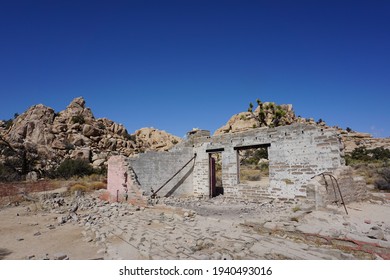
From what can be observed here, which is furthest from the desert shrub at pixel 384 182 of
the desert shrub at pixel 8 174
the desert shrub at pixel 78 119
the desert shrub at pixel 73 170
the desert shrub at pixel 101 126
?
the desert shrub at pixel 78 119

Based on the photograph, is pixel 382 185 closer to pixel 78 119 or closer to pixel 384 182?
pixel 384 182

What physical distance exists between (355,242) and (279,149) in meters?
6.74

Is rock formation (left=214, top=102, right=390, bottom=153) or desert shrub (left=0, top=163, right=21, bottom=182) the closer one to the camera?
desert shrub (left=0, top=163, right=21, bottom=182)

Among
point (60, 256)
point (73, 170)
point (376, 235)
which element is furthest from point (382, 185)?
point (73, 170)

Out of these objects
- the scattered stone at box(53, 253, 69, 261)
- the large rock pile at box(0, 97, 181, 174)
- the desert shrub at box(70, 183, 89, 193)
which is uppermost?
the large rock pile at box(0, 97, 181, 174)

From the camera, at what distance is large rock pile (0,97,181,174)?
27.3 meters

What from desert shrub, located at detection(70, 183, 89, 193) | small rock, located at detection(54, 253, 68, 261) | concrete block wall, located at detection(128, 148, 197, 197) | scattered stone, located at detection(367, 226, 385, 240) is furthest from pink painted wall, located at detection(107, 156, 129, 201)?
scattered stone, located at detection(367, 226, 385, 240)

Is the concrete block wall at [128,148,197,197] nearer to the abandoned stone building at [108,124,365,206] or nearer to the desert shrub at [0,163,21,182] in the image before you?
the abandoned stone building at [108,124,365,206]

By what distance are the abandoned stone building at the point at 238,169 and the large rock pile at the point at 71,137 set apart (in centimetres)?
1388

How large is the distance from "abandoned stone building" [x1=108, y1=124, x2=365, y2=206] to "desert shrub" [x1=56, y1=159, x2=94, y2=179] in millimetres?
9803

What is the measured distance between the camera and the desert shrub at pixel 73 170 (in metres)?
21.3

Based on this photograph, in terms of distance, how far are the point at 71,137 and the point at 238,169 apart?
2480cm

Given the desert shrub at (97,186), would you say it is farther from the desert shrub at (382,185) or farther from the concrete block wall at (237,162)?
the desert shrub at (382,185)
